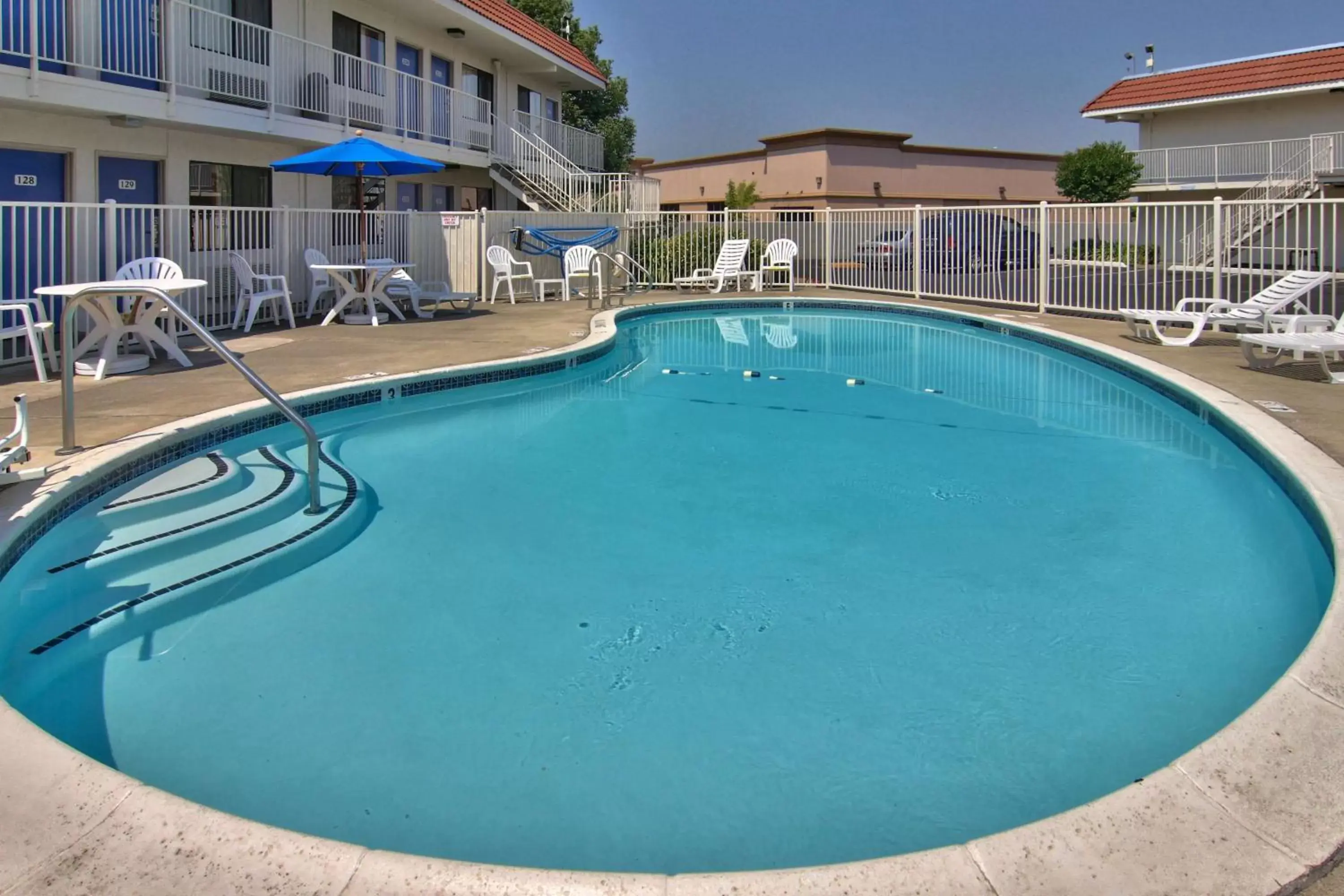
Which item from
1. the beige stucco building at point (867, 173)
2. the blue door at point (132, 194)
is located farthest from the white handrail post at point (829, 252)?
the beige stucco building at point (867, 173)

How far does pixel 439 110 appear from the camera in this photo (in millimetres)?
20125

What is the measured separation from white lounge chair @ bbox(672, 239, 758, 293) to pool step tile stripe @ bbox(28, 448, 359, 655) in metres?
13.6

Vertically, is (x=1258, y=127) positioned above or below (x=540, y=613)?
above

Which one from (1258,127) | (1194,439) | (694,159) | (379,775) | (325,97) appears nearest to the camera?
(379,775)

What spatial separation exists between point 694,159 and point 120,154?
123 ft

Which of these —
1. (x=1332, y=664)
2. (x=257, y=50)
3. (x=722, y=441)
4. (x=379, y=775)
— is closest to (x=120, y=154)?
(x=257, y=50)

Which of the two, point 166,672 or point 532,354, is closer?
point 166,672

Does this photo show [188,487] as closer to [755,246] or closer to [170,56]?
[170,56]

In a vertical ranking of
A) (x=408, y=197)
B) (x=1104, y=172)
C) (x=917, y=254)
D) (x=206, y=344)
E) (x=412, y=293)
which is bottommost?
(x=206, y=344)

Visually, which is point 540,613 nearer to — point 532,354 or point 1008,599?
point 1008,599

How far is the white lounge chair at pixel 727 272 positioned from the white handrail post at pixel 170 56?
376 inches

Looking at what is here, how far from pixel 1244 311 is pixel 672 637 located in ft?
30.7

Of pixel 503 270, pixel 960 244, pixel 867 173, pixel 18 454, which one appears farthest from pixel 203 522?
pixel 867 173

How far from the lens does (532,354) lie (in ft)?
35.2
